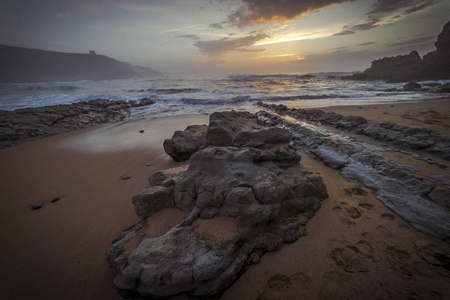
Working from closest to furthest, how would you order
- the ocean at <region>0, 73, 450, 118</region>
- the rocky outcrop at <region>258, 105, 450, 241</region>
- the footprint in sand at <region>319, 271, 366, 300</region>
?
the footprint in sand at <region>319, 271, 366, 300</region> → the rocky outcrop at <region>258, 105, 450, 241</region> → the ocean at <region>0, 73, 450, 118</region>

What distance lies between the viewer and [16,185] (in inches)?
188

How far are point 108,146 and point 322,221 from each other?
26.8 ft

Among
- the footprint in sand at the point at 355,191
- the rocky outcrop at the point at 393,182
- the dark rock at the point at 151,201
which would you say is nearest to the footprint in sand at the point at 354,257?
the rocky outcrop at the point at 393,182

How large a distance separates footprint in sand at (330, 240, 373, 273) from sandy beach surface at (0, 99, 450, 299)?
1 centimetres

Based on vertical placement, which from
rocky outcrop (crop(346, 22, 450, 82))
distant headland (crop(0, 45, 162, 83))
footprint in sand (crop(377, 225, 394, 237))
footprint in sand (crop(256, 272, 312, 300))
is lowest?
footprint in sand (crop(256, 272, 312, 300))

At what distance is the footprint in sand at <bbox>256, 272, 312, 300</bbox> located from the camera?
202 cm

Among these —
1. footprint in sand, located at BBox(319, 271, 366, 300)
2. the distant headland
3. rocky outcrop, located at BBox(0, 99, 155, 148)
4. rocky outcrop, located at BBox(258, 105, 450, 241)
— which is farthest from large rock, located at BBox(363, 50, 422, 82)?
the distant headland

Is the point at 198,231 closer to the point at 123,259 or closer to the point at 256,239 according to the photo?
the point at 256,239

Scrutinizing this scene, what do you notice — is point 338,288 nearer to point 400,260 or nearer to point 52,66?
point 400,260

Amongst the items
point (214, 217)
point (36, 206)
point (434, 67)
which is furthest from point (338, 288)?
point (434, 67)

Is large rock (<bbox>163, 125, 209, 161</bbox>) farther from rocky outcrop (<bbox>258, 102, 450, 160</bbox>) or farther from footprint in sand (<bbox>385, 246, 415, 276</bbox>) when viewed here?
footprint in sand (<bbox>385, 246, 415, 276</bbox>)

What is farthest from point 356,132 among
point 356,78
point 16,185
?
point 356,78

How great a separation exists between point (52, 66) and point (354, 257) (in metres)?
146

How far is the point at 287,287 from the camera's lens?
82.7 inches
